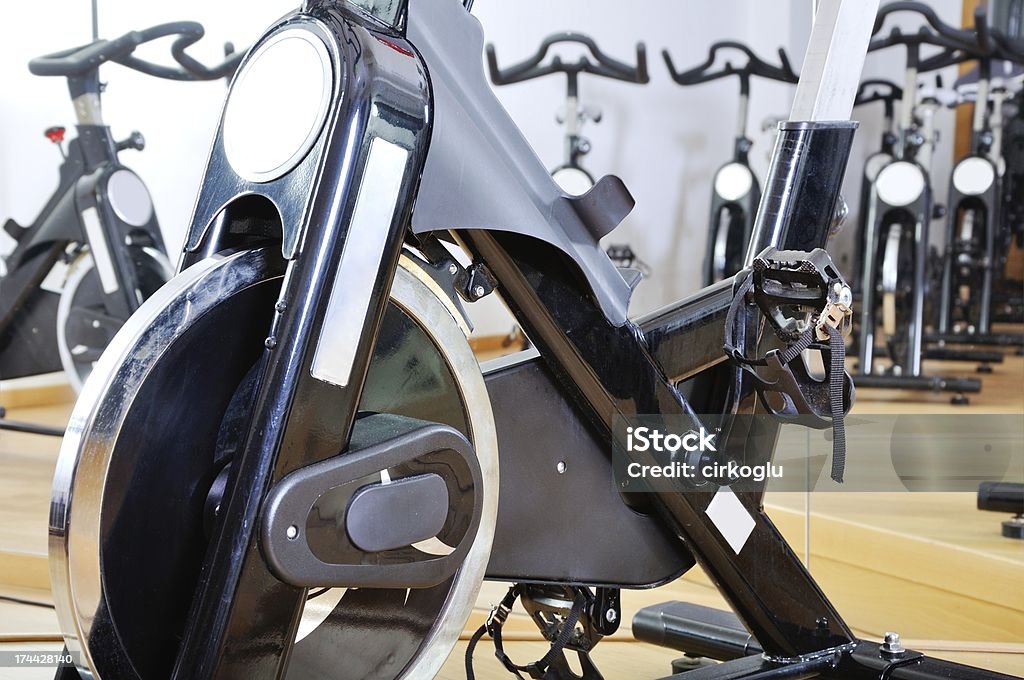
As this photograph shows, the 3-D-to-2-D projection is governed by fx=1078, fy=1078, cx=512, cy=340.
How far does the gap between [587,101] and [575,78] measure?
0.16m

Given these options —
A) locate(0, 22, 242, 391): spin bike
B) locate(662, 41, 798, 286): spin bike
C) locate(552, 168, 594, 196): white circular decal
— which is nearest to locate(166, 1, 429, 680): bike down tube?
locate(0, 22, 242, 391): spin bike

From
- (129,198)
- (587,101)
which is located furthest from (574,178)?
(129,198)

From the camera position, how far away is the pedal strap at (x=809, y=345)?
1062 millimetres

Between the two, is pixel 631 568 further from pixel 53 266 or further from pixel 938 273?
pixel 938 273

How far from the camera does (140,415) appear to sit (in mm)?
828

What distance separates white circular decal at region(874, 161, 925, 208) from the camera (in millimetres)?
3459

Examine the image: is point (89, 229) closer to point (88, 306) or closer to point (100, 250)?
point (100, 250)

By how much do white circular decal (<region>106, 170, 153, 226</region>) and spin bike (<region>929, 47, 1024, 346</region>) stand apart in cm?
288

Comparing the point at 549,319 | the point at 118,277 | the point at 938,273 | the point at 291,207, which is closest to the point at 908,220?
the point at 938,273

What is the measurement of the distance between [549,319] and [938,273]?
333 centimetres

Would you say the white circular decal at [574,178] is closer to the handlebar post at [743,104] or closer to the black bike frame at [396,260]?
the handlebar post at [743,104]

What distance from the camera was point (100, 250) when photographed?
2322 millimetres

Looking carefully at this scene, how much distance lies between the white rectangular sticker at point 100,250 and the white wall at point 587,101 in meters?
0.14

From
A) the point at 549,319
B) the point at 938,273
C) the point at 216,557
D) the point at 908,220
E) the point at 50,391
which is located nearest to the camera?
the point at 216,557
